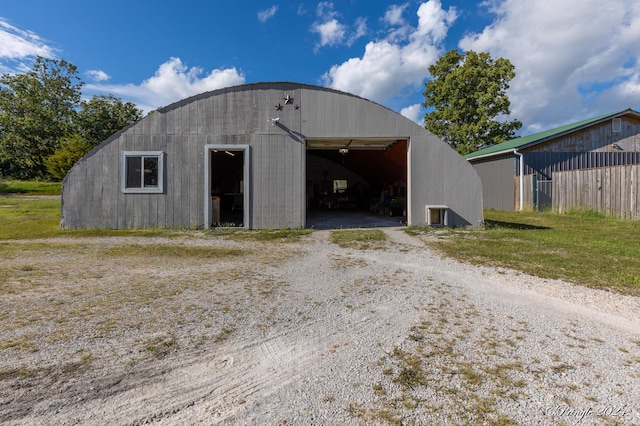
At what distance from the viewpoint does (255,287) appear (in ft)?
15.2

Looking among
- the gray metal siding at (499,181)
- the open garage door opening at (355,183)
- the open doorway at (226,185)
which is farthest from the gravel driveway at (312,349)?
the gray metal siding at (499,181)

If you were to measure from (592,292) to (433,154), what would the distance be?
7.19m

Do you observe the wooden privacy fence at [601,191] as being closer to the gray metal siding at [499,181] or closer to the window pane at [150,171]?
the gray metal siding at [499,181]

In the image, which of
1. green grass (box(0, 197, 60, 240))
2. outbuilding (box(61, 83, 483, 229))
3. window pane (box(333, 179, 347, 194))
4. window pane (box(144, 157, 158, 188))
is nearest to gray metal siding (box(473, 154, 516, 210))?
window pane (box(333, 179, 347, 194))

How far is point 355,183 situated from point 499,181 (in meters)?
8.76

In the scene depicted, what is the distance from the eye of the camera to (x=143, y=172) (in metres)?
10.4

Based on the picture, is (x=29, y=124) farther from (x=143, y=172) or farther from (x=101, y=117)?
(x=143, y=172)

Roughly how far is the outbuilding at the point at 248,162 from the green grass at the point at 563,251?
1984 mm

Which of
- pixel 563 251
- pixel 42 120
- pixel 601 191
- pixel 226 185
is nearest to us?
pixel 563 251

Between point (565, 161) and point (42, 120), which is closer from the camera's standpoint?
point (565, 161)

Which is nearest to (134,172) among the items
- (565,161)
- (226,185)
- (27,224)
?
(27,224)

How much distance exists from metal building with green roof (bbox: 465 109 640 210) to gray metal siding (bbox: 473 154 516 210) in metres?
0.06

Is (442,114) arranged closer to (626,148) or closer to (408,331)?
(626,148)

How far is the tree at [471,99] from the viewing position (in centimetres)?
2956
